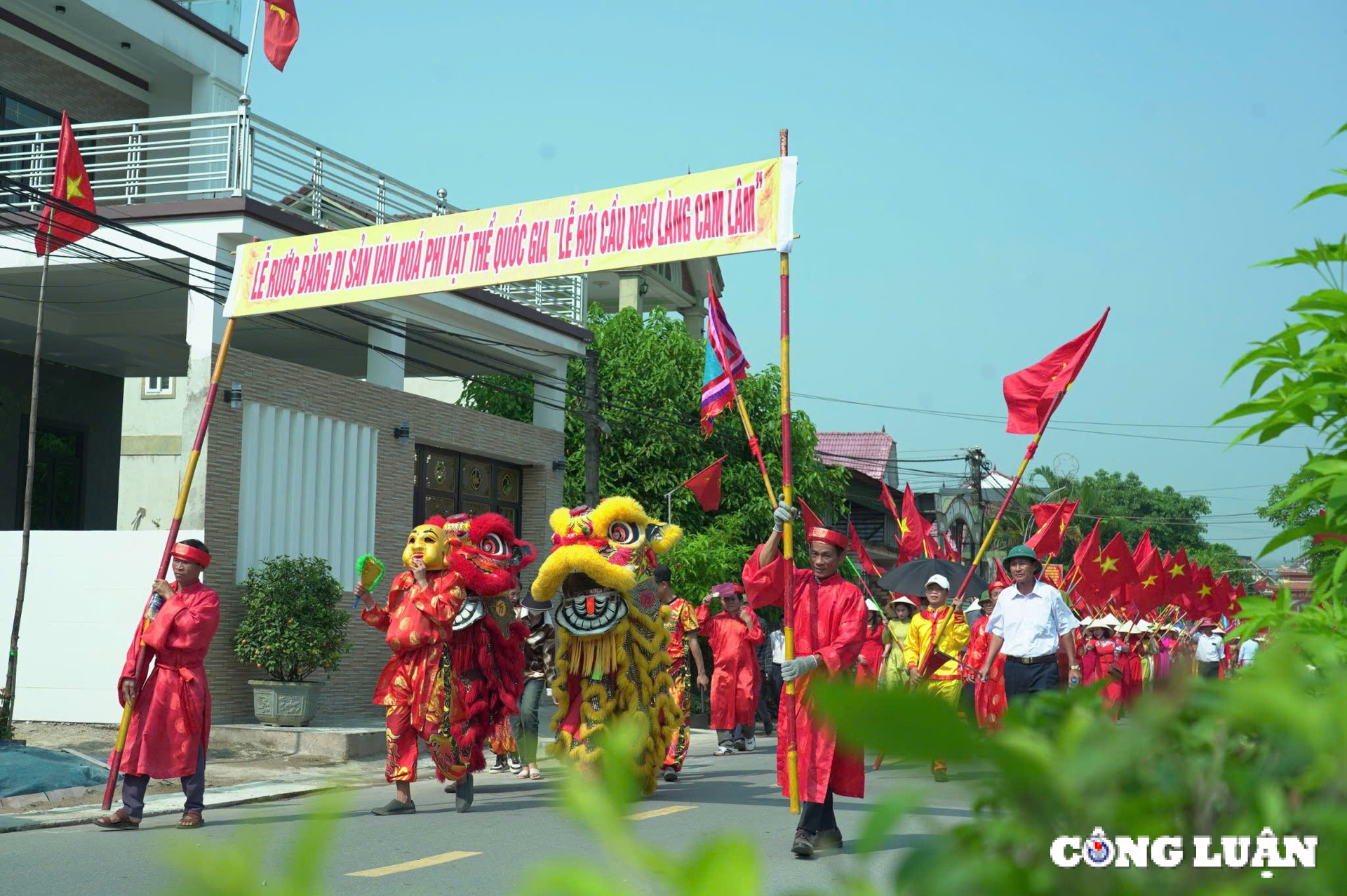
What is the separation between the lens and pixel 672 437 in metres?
21.2

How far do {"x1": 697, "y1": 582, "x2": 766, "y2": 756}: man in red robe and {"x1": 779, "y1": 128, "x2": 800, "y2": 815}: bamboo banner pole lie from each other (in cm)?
606

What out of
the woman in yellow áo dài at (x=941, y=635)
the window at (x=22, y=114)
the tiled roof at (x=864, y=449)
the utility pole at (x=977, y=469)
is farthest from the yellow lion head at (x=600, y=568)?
the tiled roof at (x=864, y=449)

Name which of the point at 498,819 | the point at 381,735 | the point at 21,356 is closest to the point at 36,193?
the point at 381,735

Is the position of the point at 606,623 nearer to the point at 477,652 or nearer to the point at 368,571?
the point at 477,652

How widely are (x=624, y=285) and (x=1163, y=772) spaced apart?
28.9 metres

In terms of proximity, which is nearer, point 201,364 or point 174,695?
point 174,695

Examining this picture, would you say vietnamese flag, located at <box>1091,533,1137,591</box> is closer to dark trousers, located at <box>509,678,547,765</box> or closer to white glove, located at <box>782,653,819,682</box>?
dark trousers, located at <box>509,678,547,765</box>

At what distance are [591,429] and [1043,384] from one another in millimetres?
8272

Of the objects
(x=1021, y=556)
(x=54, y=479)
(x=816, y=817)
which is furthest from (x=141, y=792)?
(x=54, y=479)

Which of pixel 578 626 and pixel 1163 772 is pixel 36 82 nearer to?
pixel 578 626

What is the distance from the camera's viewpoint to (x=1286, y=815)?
796 millimetres

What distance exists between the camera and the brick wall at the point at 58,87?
52.7 ft

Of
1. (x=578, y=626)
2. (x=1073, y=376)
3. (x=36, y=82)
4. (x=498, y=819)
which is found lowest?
(x=498, y=819)

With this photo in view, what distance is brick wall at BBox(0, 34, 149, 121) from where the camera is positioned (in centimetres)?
1608
